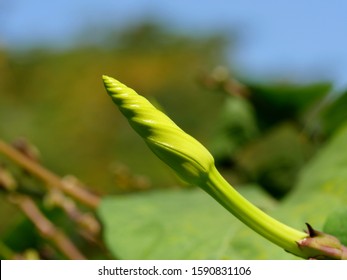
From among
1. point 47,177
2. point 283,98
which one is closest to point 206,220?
point 47,177

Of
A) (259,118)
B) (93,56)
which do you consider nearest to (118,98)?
(259,118)

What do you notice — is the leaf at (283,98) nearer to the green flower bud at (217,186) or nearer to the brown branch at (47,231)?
the brown branch at (47,231)

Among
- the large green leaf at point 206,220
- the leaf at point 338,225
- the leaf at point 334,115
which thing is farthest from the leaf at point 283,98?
the leaf at point 338,225

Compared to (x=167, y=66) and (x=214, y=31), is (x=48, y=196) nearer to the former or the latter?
(x=167, y=66)

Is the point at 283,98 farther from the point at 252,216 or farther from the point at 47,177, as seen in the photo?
the point at 252,216

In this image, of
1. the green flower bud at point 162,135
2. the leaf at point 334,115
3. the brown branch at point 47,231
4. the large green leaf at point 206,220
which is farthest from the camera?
the leaf at point 334,115
